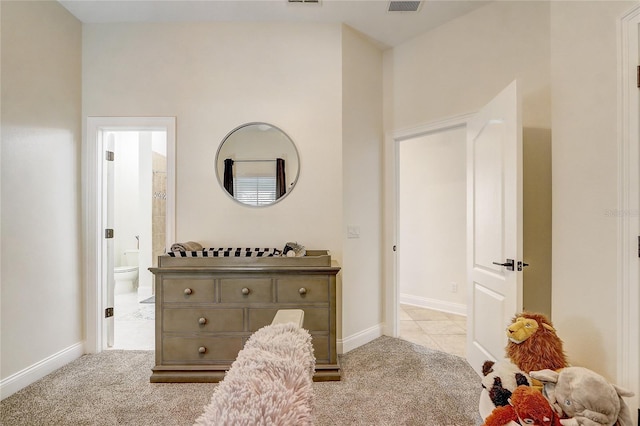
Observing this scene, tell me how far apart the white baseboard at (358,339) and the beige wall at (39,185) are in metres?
2.23

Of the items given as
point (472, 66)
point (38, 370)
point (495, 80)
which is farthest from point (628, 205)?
point (38, 370)

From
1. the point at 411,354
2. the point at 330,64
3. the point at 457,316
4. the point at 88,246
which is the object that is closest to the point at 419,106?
the point at 330,64

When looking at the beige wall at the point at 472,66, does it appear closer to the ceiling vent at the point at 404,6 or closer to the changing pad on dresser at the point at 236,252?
the ceiling vent at the point at 404,6

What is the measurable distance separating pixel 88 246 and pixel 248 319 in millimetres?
1609

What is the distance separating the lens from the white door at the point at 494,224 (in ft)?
6.11

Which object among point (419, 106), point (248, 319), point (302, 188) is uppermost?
point (419, 106)

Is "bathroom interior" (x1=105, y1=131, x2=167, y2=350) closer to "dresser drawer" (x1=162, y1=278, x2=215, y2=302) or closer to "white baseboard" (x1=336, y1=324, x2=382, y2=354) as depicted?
"dresser drawer" (x1=162, y1=278, x2=215, y2=302)

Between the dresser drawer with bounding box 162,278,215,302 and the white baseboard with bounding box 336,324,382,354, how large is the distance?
1178 millimetres

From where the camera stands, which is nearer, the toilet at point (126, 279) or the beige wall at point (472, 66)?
the beige wall at point (472, 66)

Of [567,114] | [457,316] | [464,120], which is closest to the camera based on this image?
[567,114]

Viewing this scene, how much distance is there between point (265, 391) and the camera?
501mm

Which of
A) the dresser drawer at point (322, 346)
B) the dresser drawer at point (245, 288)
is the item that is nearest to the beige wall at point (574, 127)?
the dresser drawer at point (322, 346)

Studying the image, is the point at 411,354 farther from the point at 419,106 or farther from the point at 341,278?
the point at 419,106

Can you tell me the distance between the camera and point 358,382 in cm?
221
